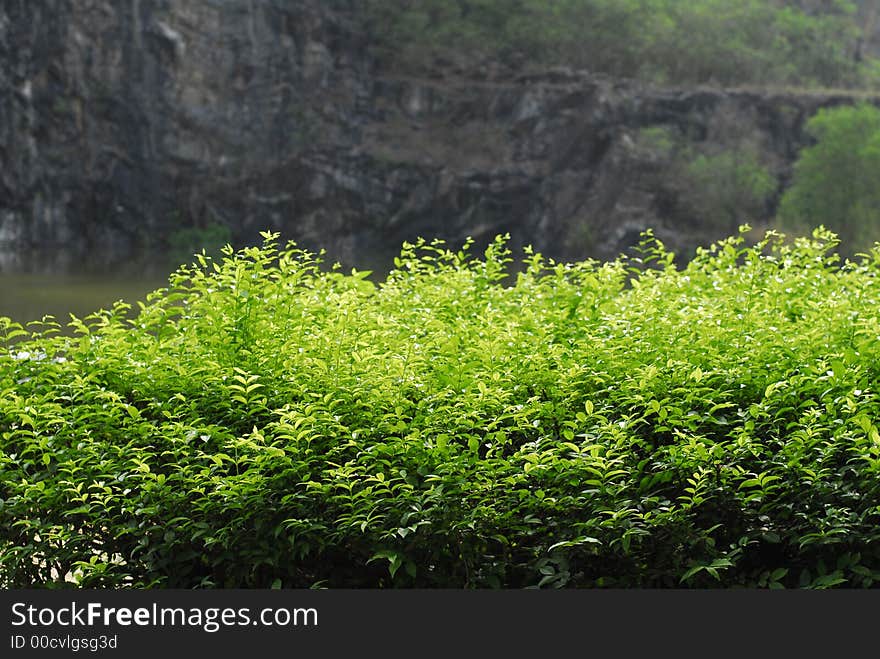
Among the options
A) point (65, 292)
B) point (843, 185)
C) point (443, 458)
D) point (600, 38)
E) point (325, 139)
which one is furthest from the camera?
point (600, 38)

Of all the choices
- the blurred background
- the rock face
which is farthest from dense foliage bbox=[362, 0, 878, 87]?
the rock face

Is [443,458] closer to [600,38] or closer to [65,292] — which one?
[65,292]

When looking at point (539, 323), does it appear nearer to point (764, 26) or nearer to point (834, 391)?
point (834, 391)

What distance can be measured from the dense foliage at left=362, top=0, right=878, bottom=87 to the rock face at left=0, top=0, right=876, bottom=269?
1.85 meters

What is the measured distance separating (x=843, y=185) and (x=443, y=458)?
39145mm

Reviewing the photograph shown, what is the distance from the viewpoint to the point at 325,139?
46.2 meters

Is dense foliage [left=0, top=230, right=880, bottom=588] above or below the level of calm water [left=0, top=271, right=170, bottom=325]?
above

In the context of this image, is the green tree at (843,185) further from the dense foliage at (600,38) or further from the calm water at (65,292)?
the calm water at (65,292)

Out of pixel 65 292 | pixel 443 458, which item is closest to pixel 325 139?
pixel 65 292

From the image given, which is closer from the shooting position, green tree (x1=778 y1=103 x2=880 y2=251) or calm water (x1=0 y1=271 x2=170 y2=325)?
calm water (x1=0 y1=271 x2=170 y2=325)

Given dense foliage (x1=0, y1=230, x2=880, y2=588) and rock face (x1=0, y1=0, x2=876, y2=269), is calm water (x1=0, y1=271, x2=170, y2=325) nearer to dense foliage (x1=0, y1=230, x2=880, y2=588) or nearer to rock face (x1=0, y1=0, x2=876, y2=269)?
rock face (x1=0, y1=0, x2=876, y2=269)

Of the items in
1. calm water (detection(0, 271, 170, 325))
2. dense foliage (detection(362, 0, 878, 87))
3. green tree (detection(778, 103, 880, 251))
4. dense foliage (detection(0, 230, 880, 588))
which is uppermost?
dense foliage (detection(362, 0, 878, 87))

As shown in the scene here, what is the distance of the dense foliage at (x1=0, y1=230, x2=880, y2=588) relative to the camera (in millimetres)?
3516

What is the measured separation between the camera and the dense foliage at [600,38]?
4988 cm
